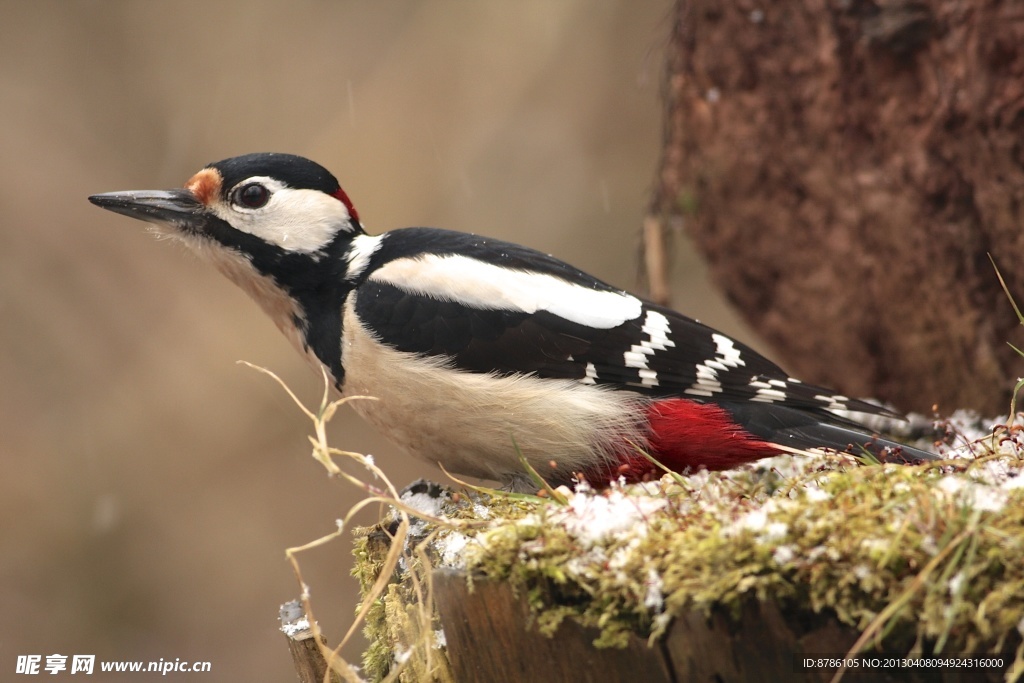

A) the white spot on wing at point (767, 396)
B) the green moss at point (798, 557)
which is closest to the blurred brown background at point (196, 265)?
the white spot on wing at point (767, 396)

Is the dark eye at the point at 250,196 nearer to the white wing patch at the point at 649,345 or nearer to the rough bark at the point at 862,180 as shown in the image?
the white wing patch at the point at 649,345

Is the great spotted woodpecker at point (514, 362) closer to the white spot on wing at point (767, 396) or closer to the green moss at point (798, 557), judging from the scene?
the white spot on wing at point (767, 396)

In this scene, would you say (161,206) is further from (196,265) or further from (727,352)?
(196,265)

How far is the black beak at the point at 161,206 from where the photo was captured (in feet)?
10.2

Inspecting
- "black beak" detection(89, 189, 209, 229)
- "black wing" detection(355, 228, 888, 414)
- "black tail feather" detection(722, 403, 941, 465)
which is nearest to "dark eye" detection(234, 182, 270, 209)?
"black beak" detection(89, 189, 209, 229)

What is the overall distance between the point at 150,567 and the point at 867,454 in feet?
17.0

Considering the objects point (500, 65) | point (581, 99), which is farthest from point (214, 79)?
point (581, 99)

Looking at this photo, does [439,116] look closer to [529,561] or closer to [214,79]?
[214,79]

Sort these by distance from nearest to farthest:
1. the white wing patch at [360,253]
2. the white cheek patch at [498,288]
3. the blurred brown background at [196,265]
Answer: the white cheek patch at [498,288] < the white wing patch at [360,253] < the blurred brown background at [196,265]

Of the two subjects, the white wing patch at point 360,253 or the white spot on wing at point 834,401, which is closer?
the white spot on wing at point 834,401

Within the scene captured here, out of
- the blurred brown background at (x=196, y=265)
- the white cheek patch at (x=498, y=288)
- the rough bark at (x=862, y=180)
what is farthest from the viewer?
the blurred brown background at (x=196, y=265)

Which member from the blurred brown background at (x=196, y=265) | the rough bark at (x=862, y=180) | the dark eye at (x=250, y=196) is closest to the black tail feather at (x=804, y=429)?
the rough bark at (x=862, y=180)

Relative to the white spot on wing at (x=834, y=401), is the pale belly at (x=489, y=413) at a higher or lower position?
lower

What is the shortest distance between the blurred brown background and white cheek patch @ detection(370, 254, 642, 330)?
3.69m
